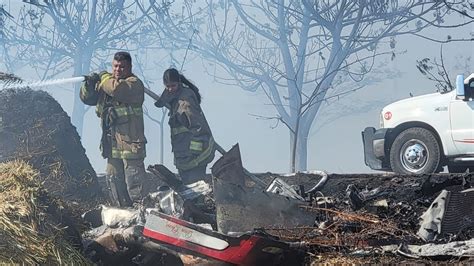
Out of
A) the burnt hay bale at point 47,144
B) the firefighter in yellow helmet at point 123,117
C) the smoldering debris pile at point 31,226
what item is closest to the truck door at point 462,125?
the firefighter in yellow helmet at point 123,117

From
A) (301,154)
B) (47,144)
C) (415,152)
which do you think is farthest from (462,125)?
(301,154)

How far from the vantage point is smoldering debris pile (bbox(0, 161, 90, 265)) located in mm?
4707

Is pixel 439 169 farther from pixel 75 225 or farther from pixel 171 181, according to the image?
pixel 75 225

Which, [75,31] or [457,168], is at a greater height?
[75,31]

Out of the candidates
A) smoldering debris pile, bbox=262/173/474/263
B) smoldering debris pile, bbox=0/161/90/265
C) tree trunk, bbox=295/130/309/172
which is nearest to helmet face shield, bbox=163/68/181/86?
smoldering debris pile, bbox=262/173/474/263

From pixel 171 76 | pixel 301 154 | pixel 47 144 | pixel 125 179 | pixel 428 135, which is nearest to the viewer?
pixel 125 179

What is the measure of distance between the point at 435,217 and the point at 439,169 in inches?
198

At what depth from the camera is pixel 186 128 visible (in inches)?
306

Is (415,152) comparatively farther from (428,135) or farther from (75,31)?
(75,31)

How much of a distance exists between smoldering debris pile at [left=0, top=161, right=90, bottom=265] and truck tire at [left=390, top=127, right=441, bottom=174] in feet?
20.9

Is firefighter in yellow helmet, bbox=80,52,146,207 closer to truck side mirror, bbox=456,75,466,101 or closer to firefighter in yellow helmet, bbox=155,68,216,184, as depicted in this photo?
firefighter in yellow helmet, bbox=155,68,216,184

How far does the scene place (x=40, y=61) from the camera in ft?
90.7

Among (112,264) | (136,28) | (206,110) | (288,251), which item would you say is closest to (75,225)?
(112,264)

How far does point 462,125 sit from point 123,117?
5.43 meters
